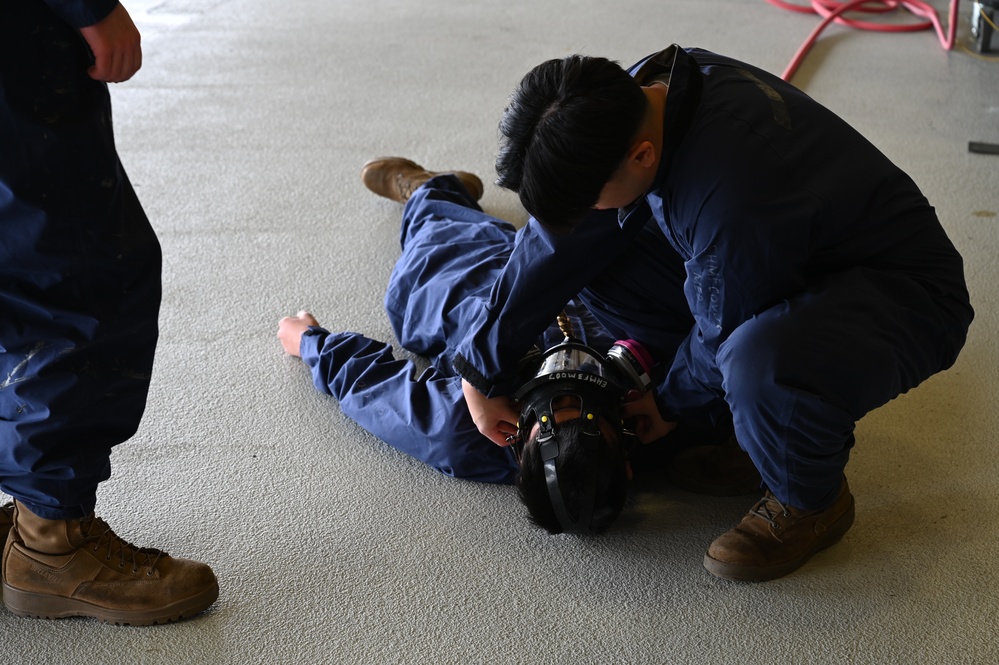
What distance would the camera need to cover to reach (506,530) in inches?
56.2

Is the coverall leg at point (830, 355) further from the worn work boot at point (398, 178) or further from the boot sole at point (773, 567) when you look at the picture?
the worn work boot at point (398, 178)

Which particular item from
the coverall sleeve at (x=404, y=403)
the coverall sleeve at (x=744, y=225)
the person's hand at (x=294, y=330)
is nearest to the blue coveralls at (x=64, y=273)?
the coverall sleeve at (x=404, y=403)

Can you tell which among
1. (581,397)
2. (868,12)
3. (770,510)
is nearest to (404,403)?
→ (581,397)

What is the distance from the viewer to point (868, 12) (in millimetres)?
3461

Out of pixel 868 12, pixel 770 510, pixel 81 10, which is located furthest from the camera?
pixel 868 12

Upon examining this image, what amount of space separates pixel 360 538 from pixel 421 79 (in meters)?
1.93

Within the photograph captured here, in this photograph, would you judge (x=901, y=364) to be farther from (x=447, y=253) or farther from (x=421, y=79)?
(x=421, y=79)

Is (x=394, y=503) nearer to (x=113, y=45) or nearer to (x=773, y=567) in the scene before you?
(x=773, y=567)

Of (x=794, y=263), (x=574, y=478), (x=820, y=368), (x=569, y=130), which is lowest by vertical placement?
(x=574, y=478)

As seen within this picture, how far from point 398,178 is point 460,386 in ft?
2.66

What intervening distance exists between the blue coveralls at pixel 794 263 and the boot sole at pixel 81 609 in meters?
0.77

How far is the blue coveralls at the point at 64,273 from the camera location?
1.02 m

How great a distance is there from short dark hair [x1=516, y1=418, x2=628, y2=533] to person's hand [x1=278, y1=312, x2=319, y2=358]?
1.94ft

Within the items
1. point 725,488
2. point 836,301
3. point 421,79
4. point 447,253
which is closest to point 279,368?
point 447,253
